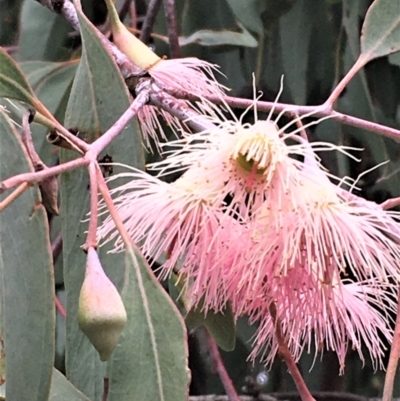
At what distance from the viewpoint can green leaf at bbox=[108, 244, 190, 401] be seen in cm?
45

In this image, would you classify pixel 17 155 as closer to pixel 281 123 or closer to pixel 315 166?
pixel 315 166

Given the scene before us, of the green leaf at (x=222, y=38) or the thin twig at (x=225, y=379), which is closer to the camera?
the thin twig at (x=225, y=379)

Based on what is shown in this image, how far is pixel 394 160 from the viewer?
1.08 m

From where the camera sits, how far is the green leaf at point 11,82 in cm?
50

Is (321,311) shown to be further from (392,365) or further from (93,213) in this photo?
(93,213)

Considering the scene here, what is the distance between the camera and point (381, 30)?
63 cm

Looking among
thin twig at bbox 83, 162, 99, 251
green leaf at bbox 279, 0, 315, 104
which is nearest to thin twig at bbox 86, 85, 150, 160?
thin twig at bbox 83, 162, 99, 251

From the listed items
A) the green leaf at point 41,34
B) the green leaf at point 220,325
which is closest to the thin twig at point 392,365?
the green leaf at point 220,325

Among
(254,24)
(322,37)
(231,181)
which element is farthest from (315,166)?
(322,37)

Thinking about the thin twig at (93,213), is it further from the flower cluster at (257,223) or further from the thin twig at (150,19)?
the thin twig at (150,19)

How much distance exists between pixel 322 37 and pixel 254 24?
0.18 meters

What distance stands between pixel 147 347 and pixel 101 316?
0.32 feet

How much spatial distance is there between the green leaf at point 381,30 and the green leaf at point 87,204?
24cm

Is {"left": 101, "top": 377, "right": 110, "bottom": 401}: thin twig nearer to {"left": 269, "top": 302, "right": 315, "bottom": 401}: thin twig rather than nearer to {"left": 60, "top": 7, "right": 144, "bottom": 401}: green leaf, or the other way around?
{"left": 60, "top": 7, "right": 144, "bottom": 401}: green leaf
